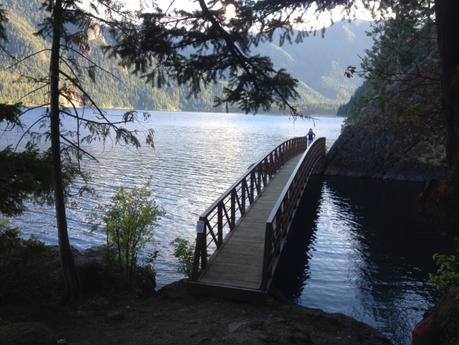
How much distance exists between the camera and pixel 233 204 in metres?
14.4

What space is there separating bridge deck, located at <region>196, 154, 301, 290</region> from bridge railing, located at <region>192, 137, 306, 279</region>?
311 mm

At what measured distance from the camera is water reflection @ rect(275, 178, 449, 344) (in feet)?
46.7

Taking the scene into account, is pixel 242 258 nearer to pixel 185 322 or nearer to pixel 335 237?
pixel 185 322

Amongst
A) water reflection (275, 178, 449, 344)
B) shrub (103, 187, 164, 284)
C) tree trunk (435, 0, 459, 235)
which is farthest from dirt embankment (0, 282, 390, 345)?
tree trunk (435, 0, 459, 235)

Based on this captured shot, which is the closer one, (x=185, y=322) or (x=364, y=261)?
(x=185, y=322)

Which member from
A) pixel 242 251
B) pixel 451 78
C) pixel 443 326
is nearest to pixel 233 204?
pixel 242 251

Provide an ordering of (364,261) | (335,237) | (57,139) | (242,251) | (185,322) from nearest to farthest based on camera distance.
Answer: (185,322) → (57,139) → (242,251) → (364,261) → (335,237)

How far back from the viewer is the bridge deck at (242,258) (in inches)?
430

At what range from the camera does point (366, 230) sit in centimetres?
2378

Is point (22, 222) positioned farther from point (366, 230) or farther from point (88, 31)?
point (366, 230)

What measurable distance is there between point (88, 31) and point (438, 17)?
7358 millimetres

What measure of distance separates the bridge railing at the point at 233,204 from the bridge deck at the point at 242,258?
12.2 inches

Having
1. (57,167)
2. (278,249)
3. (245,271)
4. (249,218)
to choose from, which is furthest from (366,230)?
(57,167)

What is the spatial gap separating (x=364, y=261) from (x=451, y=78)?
50.0 feet
